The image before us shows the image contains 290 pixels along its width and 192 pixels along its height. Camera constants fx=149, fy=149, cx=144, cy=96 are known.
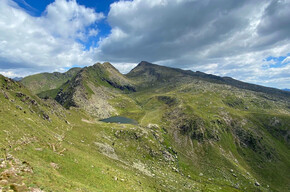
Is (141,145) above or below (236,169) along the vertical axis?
above

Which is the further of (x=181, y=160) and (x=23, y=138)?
(x=181, y=160)

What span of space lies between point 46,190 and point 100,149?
63602mm


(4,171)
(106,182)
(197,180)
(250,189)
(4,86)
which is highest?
(4,86)

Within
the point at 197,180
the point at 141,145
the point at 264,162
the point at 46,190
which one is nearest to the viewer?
the point at 46,190

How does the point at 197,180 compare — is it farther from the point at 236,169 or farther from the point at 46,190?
the point at 46,190

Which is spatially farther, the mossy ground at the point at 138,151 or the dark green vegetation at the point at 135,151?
the mossy ground at the point at 138,151

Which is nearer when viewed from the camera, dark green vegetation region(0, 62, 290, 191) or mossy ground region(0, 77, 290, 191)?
dark green vegetation region(0, 62, 290, 191)

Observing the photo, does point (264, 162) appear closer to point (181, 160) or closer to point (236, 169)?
point (236, 169)

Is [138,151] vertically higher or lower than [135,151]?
lower

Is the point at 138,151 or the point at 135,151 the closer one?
the point at 135,151

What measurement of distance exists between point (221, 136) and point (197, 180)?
71.4 m

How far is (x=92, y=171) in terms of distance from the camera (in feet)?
146

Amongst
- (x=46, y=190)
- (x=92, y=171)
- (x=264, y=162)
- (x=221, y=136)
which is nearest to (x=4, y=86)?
(x=92, y=171)

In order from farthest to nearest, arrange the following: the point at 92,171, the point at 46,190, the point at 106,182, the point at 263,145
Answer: the point at 263,145
the point at 92,171
the point at 106,182
the point at 46,190
